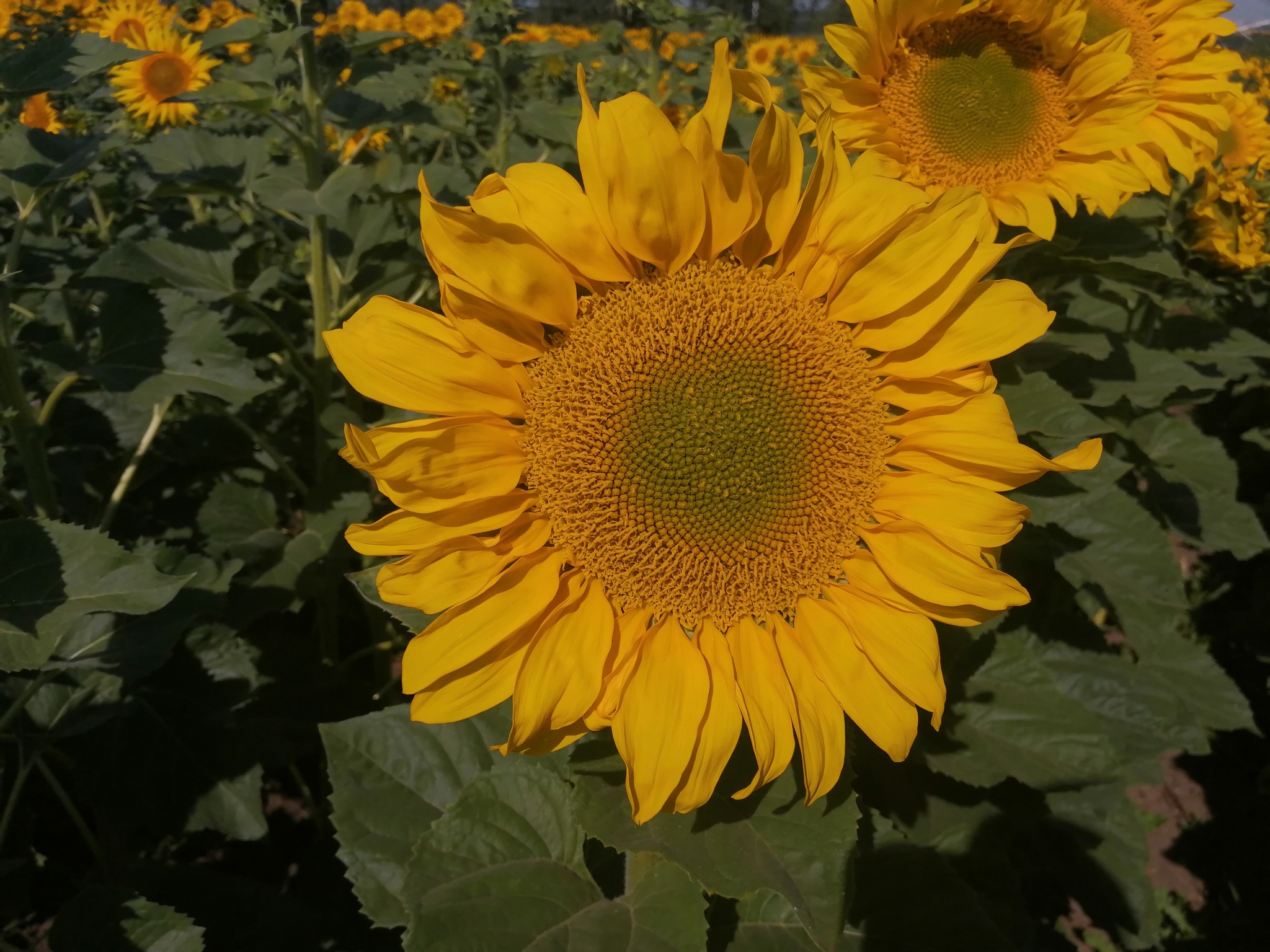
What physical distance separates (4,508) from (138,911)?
155 cm

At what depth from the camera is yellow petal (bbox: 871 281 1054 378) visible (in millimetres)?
1307

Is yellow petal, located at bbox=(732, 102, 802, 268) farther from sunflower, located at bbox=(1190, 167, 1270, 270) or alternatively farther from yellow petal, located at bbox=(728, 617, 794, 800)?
sunflower, located at bbox=(1190, 167, 1270, 270)

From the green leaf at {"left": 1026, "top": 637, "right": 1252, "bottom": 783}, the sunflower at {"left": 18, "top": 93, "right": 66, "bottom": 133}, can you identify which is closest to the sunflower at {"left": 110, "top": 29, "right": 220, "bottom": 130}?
the sunflower at {"left": 18, "top": 93, "right": 66, "bottom": 133}

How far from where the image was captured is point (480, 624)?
1.29 m

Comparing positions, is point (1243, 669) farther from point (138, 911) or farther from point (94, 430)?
point (94, 430)

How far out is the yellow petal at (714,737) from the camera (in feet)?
4.19

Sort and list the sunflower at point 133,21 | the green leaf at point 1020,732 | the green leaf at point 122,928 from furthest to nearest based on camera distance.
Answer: the sunflower at point 133,21 < the green leaf at point 1020,732 < the green leaf at point 122,928

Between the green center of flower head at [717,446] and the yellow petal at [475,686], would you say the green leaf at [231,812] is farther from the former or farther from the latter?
the green center of flower head at [717,446]

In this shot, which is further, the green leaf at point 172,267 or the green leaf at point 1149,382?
the green leaf at point 1149,382

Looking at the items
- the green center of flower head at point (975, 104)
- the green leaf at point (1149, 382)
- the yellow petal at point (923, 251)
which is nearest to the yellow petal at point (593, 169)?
the yellow petal at point (923, 251)

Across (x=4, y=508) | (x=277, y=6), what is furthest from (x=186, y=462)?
(x=277, y=6)

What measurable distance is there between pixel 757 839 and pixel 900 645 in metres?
0.38

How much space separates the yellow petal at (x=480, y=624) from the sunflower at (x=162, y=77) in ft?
13.3

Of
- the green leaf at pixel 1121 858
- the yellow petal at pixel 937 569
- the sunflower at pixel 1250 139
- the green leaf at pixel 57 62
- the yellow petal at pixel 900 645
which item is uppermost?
the green leaf at pixel 57 62
